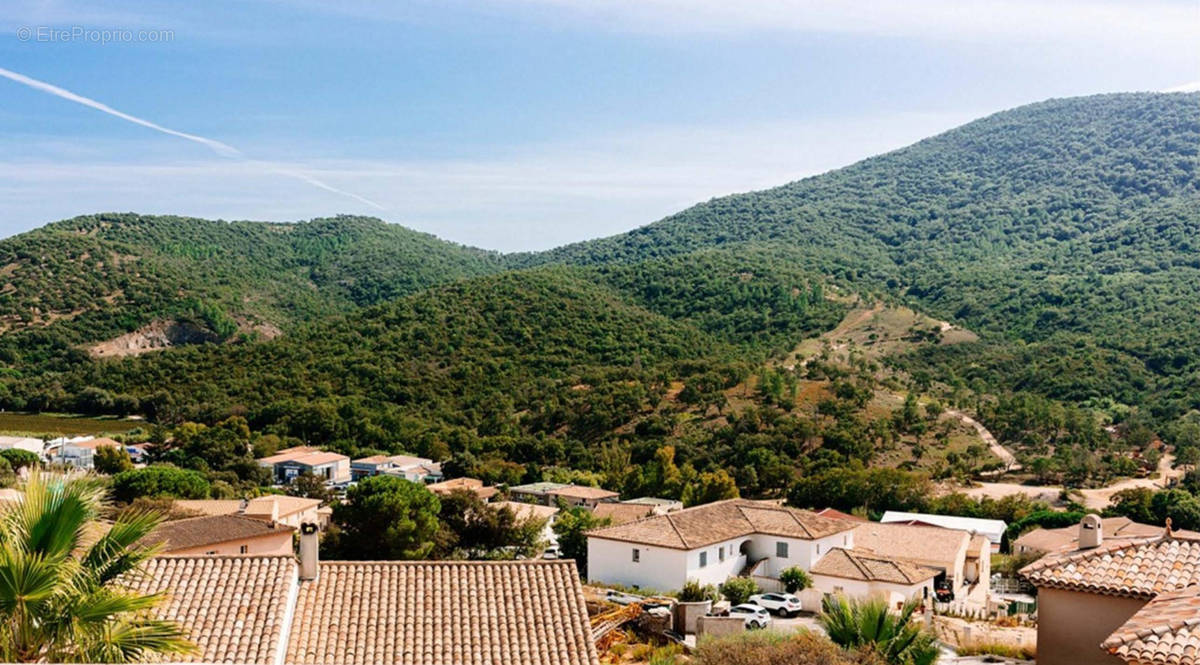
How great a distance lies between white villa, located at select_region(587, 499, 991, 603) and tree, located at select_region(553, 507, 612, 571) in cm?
197

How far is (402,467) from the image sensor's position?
5919 cm

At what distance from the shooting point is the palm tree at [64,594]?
4707 mm

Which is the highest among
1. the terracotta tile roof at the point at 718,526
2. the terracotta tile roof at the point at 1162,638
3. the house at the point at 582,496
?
the terracotta tile roof at the point at 1162,638

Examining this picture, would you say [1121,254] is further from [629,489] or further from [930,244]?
[629,489]

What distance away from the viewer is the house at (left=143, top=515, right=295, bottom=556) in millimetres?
24391

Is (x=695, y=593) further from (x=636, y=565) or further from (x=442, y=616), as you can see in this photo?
(x=442, y=616)

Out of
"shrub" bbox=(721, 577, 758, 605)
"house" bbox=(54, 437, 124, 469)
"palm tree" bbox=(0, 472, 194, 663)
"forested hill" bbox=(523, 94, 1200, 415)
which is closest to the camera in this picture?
"palm tree" bbox=(0, 472, 194, 663)

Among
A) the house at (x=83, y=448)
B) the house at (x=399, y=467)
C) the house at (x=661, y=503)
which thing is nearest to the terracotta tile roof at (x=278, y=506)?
the house at (x=661, y=503)

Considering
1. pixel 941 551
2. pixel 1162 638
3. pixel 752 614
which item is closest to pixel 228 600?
pixel 1162 638

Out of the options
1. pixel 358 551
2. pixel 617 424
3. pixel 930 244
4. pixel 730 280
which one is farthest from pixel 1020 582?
pixel 930 244

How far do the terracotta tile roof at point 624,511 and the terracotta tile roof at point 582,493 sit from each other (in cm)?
725

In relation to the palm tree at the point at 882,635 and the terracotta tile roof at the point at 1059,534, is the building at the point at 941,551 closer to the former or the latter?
the terracotta tile roof at the point at 1059,534

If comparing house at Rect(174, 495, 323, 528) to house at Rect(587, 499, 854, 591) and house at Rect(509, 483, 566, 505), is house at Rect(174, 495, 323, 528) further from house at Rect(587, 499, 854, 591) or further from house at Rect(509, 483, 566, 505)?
house at Rect(509, 483, 566, 505)

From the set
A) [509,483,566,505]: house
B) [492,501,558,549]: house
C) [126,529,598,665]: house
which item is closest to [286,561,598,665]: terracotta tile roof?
[126,529,598,665]: house
